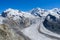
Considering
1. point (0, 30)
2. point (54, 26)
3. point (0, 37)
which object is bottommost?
point (0, 37)

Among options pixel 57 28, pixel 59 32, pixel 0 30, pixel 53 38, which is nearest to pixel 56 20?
pixel 57 28

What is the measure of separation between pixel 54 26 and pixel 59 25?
538cm

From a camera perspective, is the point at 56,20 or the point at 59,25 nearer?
the point at 59,25

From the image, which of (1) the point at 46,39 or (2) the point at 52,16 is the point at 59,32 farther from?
(2) the point at 52,16

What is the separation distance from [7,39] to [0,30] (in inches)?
234

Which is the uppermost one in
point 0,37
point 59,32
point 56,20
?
point 56,20

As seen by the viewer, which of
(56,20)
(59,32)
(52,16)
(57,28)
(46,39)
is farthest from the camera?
(52,16)

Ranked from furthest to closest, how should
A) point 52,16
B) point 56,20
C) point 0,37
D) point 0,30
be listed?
1. point 52,16
2. point 56,20
3. point 0,30
4. point 0,37

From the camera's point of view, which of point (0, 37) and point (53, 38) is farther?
point (53, 38)

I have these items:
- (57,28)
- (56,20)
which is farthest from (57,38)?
(56,20)

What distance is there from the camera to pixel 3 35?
55.7 meters

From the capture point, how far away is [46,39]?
122250 millimetres

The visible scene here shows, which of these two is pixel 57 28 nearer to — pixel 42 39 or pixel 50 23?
pixel 50 23

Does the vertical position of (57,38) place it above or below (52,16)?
below
